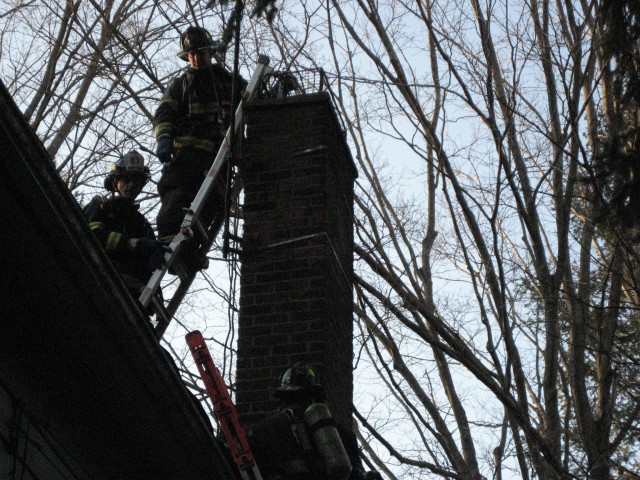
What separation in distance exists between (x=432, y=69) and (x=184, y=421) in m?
10.1

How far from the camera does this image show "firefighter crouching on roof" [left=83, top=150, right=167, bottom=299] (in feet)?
21.9

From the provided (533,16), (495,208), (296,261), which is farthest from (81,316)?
(533,16)

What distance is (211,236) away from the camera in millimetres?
7445

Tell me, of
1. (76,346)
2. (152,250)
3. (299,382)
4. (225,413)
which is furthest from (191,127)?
(76,346)

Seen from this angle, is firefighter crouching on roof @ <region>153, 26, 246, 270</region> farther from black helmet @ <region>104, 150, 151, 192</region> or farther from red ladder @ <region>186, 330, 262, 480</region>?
red ladder @ <region>186, 330, 262, 480</region>

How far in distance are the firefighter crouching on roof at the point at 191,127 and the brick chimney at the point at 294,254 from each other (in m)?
0.30

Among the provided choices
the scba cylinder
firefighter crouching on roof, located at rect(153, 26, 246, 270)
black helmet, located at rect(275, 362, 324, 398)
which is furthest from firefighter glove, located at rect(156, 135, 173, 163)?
the scba cylinder

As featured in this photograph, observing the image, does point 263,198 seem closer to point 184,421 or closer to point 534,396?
point 184,421

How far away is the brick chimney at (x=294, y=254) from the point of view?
6527 mm

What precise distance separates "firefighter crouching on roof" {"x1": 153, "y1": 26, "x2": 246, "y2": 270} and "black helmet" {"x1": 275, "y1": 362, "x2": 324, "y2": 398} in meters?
1.86

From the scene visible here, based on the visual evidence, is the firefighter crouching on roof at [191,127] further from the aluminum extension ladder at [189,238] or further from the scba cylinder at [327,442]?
the scba cylinder at [327,442]

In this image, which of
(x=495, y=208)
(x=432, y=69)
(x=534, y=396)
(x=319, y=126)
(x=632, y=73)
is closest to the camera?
(x=632, y=73)

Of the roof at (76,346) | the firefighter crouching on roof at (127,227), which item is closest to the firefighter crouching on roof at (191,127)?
the firefighter crouching on roof at (127,227)

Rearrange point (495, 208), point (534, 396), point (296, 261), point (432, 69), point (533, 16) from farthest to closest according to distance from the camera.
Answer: point (534, 396)
point (432, 69)
point (533, 16)
point (495, 208)
point (296, 261)
